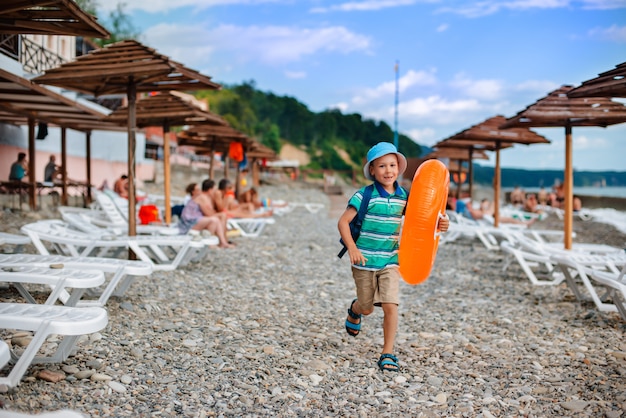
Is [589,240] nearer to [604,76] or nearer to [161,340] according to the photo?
[604,76]

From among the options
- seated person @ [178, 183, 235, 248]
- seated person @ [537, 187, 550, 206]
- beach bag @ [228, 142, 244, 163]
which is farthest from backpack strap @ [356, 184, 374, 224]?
seated person @ [537, 187, 550, 206]

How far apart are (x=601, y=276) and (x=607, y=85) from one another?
58.6 inches

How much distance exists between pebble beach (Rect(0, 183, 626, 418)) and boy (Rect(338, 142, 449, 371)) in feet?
1.26

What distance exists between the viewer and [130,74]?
5344 mm

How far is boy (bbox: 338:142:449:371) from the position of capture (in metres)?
3.22

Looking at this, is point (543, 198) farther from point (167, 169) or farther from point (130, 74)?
point (130, 74)

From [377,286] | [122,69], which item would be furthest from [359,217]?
[122,69]

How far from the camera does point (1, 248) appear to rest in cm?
617

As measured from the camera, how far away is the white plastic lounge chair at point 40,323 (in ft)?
7.78

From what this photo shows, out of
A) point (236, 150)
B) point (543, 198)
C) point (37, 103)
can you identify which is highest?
point (37, 103)

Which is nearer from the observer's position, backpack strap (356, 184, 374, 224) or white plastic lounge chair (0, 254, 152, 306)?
backpack strap (356, 184, 374, 224)

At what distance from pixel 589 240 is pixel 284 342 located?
11.1 m

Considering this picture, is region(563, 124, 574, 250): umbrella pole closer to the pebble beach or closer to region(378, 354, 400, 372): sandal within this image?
the pebble beach

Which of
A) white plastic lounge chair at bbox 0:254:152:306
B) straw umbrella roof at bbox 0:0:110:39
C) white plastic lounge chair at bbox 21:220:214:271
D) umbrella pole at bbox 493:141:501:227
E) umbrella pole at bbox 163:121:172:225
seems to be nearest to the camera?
white plastic lounge chair at bbox 0:254:152:306
